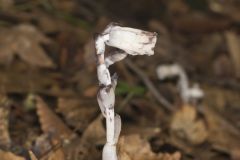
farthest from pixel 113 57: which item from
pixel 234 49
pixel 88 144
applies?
pixel 234 49

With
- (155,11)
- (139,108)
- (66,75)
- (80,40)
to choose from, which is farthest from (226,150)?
(155,11)

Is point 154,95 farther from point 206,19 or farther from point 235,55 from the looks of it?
point 206,19

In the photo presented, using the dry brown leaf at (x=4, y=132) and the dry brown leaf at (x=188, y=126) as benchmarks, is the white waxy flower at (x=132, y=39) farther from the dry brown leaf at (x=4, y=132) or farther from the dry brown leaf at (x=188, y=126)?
the dry brown leaf at (x=188, y=126)

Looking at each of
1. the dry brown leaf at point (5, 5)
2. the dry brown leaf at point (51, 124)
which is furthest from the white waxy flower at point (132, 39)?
the dry brown leaf at point (5, 5)

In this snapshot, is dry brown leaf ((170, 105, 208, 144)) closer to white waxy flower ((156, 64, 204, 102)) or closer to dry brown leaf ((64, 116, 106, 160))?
white waxy flower ((156, 64, 204, 102))

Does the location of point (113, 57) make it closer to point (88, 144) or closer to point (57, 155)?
point (57, 155)

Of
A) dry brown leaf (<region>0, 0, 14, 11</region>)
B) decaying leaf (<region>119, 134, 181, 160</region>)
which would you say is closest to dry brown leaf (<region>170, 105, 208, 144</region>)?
decaying leaf (<region>119, 134, 181, 160</region>)
